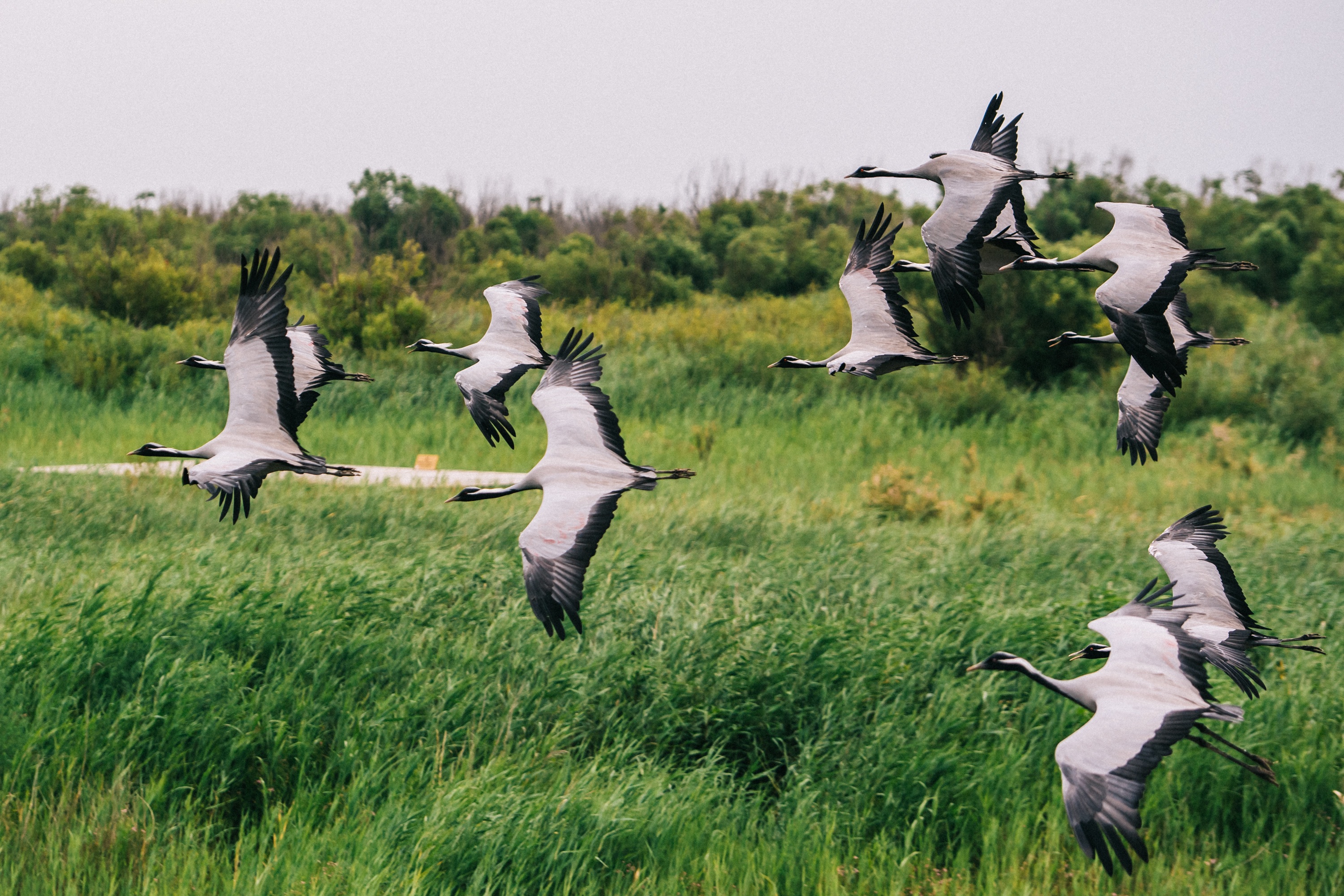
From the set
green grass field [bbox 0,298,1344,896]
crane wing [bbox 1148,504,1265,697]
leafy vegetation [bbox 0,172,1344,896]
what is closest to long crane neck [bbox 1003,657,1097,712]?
crane wing [bbox 1148,504,1265,697]

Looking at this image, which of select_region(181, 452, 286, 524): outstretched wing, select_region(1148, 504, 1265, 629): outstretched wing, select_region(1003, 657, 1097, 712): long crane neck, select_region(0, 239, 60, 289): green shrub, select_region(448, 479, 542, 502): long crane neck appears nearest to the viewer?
select_region(448, 479, 542, 502): long crane neck

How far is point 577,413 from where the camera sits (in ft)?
7.22

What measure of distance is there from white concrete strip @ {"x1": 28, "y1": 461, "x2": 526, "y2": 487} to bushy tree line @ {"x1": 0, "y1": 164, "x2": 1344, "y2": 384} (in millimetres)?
3285

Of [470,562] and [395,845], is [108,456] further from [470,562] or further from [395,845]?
[395,845]

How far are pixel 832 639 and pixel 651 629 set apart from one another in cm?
242

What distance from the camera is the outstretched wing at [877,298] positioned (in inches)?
88.1

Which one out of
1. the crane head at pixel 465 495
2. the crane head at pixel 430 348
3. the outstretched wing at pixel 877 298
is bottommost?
the crane head at pixel 465 495

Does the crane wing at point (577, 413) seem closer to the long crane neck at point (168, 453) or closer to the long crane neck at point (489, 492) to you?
the long crane neck at point (489, 492)

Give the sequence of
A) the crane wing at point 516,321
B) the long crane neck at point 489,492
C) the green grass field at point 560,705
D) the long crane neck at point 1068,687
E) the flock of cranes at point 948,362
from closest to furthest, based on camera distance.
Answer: the long crane neck at point 489,492, the flock of cranes at point 948,362, the long crane neck at point 1068,687, the crane wing at point 516,321, the green grass field at point 560,705

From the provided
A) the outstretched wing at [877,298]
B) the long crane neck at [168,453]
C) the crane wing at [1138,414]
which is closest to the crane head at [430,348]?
the long crane neck at [168,453]

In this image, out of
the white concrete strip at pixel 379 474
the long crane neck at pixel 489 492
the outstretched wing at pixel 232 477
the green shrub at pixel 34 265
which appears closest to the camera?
the long crane neck at pixel 489 492

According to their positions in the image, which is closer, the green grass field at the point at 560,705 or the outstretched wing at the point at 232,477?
the outstretched wing at the point at 232,477

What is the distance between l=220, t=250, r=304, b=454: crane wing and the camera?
1.96m

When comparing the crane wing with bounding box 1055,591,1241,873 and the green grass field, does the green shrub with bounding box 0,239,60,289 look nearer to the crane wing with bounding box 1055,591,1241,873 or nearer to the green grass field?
the green grass field
